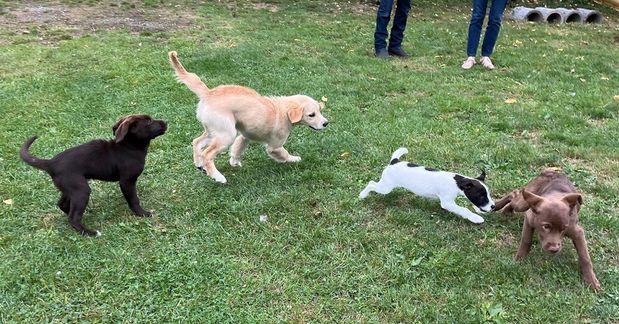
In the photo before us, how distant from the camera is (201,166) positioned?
495 cm

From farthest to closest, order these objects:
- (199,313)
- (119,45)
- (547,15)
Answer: (547,15) → (119,45) → (199,313)

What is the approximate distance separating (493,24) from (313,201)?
5.51 metres

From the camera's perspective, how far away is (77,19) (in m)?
11.7

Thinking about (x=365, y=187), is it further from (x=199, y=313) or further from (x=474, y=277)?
(x=199, y=313)

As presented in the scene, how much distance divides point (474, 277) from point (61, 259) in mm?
2702

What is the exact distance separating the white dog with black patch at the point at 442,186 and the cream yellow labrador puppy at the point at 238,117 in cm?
96

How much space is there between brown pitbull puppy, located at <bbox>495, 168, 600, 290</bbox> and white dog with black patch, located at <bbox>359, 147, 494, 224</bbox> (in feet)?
1.23

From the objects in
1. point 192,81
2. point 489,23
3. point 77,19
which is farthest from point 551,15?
point 192,81

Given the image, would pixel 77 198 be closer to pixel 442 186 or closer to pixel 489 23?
pixel 442 186

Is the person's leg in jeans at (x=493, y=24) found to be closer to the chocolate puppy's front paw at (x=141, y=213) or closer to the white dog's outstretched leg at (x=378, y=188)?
the white dog's outstretched leg at (x=378, y=188)

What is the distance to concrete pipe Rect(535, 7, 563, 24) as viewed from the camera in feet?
47.4

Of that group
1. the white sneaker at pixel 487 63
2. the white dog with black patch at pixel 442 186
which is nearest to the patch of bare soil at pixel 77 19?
the white sneaker at pixel 487 63

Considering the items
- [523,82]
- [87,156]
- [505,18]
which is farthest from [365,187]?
[505,18]

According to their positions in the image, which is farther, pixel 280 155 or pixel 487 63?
pixel 487 63
